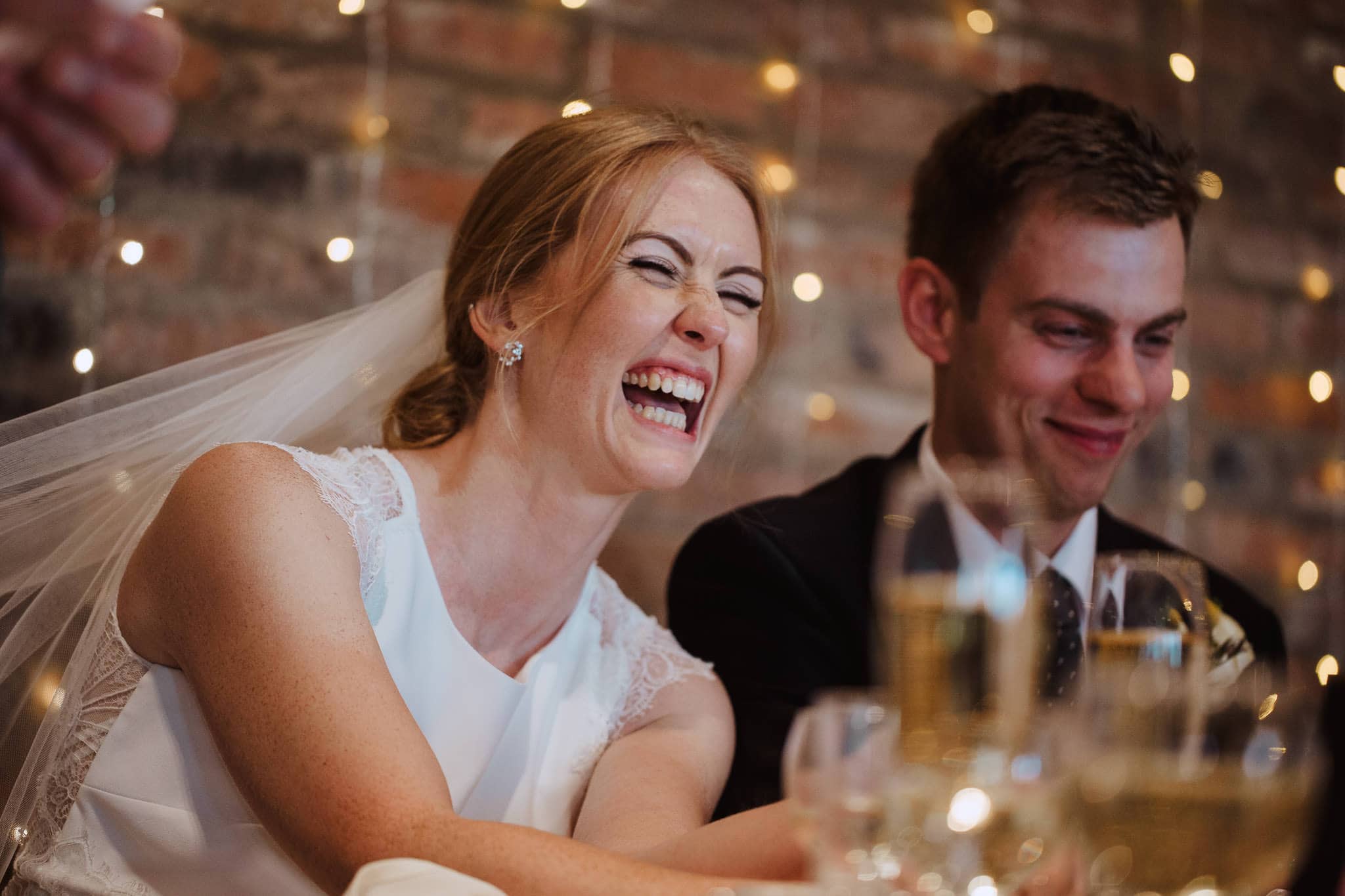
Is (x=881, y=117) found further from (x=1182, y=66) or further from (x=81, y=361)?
(x=81, y=361)

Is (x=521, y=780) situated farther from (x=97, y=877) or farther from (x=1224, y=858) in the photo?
(x=1224, y=858)

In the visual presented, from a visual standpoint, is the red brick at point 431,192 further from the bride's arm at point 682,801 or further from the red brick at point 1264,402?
the red brick at point 1264,402

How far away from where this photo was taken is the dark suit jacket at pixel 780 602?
1.63 meters

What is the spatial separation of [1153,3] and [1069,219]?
89 centimetres

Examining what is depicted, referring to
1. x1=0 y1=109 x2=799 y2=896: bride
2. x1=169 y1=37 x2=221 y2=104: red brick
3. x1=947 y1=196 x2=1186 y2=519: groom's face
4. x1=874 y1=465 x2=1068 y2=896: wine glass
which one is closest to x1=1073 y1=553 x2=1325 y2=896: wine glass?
x1=874 y1=465 x2=1068 y2=896: wine glass

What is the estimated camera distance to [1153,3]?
2404 millimetres

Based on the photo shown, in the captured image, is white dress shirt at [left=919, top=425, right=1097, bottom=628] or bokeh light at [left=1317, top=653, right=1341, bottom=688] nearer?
white dress shirt at [left=919, top=425, right=1097, bottom=628]

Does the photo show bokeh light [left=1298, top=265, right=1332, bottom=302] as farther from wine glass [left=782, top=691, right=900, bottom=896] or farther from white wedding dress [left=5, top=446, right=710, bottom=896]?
wine glass [left=782, top=691, right=900, bottom=896]

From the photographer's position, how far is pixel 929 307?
1924 millimetres

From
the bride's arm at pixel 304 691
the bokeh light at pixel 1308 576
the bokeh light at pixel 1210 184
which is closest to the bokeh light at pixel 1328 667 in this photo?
the bokeh light at pixel 1308 576

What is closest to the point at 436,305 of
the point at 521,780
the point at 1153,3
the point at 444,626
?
the point at 444,626

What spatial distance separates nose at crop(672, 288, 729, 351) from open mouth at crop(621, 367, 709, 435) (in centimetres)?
4

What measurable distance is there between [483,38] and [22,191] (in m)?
1.55

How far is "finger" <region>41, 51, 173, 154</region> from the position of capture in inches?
22.7
